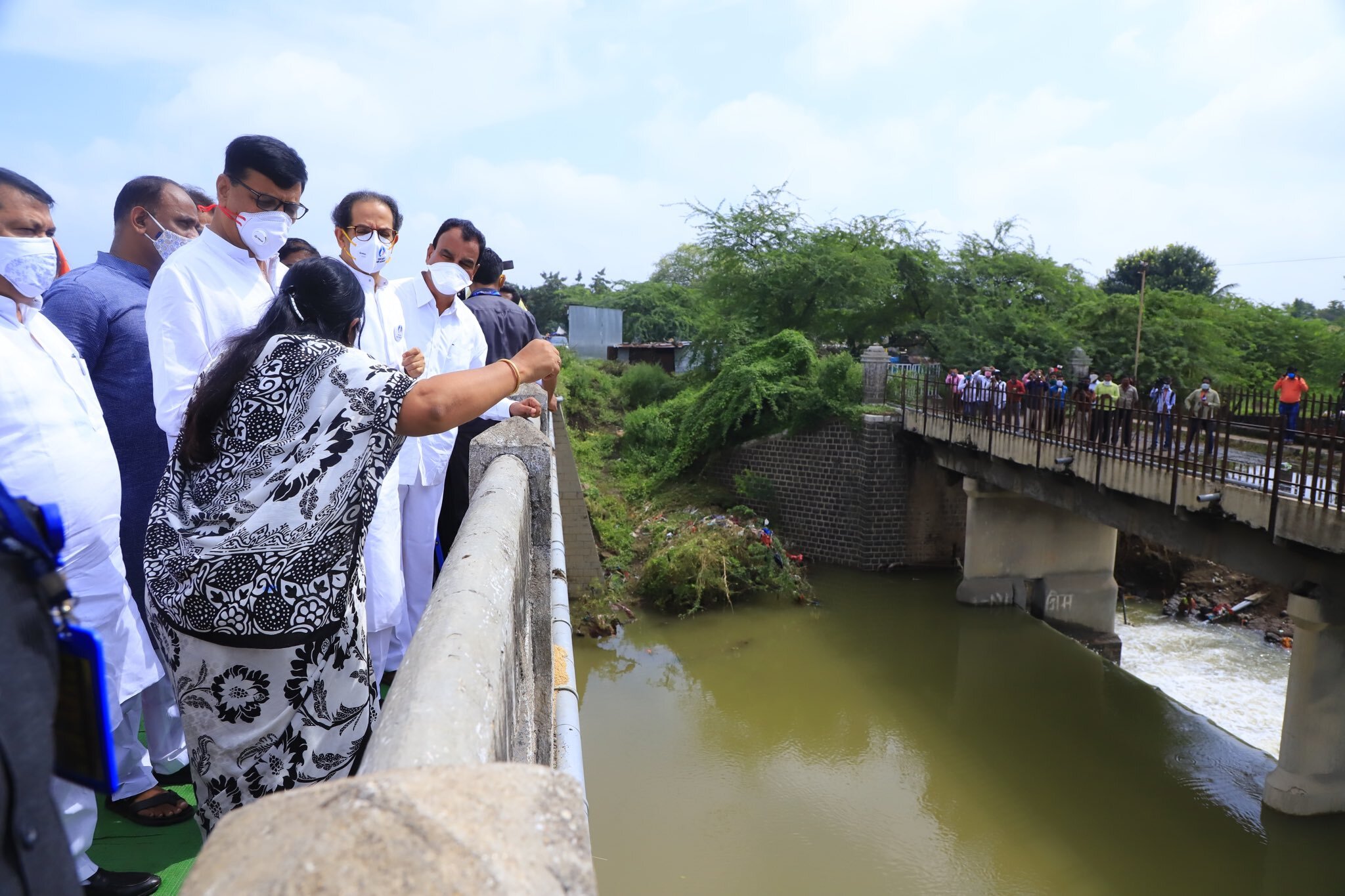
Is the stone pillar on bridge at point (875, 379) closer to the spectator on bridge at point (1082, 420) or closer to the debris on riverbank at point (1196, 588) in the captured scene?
the debris on riverbank at point (1196, 588)

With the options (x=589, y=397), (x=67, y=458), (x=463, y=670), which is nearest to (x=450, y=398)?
(x=463, y=670)

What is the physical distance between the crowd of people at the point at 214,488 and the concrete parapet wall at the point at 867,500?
49.3 feet

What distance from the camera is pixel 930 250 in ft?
68.4

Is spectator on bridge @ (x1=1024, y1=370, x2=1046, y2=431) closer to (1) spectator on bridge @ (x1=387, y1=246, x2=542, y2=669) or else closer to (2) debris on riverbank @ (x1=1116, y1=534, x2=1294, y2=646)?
(2) debris on riverbank @ (x1=1116, y1=534, x2=1294, y2=646)

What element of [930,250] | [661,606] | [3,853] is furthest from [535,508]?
[930,250]

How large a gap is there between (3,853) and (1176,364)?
69.8 ft

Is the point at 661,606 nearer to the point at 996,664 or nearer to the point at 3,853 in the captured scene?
the point at 996,664

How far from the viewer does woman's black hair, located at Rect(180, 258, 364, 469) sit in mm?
1666

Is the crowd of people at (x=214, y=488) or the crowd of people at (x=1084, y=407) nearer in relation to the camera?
the crowd of people at (x=214, y=488)

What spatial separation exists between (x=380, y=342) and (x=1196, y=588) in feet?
57.6

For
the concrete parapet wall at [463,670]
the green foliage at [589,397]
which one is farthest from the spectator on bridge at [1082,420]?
the green foliage at [589,397]

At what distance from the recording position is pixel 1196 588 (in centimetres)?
1617

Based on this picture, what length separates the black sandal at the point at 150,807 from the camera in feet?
8.18

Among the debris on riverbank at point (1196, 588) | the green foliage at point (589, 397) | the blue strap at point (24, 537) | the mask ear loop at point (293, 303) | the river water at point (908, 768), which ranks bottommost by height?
the river water at point (908, 768)
